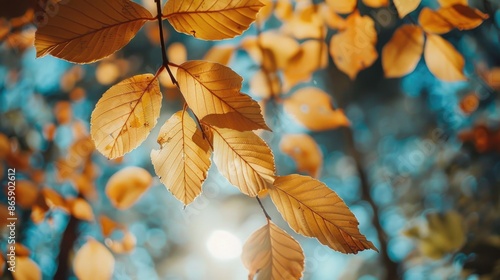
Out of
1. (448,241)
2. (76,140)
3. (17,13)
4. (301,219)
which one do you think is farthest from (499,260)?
(76,140)

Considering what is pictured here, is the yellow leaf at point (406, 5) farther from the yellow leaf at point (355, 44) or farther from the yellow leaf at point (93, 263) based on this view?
the yellow leaf at point (93, 263)

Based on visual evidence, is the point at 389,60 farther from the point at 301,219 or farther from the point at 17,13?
the point at 17,13

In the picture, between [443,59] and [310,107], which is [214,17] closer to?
[443,59]

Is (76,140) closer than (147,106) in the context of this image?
No

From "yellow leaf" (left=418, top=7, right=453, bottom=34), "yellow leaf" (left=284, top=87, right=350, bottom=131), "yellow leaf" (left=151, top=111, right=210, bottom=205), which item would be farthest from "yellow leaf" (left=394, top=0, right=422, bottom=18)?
"yellow leaf" (left=284, top=87, right=350, bottom=131)

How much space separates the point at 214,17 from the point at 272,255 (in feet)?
0.58

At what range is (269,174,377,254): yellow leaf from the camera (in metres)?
0.23

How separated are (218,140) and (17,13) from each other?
494 mm

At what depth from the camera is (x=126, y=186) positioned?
2.51 feet

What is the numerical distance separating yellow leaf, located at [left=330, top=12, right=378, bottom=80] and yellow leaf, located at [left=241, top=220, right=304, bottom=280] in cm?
37

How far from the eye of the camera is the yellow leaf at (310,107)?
0.70 metres

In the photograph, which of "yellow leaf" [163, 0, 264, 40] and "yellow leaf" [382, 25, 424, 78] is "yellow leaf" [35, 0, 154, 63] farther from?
"yellow leaf" [382, 25, 424, 78]

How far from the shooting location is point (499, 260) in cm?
77

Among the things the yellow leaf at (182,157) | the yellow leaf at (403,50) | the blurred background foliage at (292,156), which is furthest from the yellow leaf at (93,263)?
the yellow leaf at (403,50)
